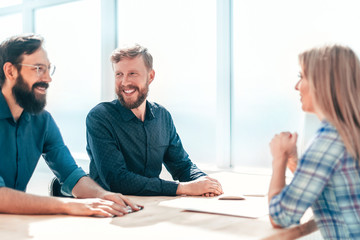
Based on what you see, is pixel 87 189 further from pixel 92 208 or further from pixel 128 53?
pixel 128 53

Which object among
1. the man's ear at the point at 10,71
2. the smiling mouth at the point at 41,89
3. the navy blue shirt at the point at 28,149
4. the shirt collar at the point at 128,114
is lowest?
the navy blue shirt at the point at 28,149

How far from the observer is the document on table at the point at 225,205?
158cm

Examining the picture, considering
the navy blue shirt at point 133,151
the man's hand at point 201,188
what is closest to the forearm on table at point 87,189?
the navy blue shirt at point 133,151

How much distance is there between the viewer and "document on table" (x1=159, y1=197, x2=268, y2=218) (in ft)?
5.19

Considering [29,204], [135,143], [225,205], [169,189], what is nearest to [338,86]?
[225,205]

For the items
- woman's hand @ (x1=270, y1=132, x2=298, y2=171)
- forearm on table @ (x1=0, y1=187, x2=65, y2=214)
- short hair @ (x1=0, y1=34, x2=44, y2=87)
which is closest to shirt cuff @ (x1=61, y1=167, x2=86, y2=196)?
forearm on table @ (x1=0, y1=187, x2=65, y2=214)

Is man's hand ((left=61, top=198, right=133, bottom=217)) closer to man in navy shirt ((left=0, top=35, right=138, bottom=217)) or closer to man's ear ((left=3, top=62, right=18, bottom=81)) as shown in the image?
man in navy shirt ((left=0, top=35, right=138, bottom=217))

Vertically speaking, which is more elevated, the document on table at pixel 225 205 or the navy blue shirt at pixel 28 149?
the navy blue shirt at pixel 28 149

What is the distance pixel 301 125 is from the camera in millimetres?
3078

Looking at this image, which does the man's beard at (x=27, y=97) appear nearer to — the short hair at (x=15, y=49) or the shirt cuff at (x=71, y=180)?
the short hair at (x=15, y=49)

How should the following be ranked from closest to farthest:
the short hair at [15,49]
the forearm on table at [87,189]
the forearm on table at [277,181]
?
the forearm on table at [277,181], the forearm on table at [87,189], the short hair at [15,49]

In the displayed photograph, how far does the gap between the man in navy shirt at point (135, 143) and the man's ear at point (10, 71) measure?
0.42 m

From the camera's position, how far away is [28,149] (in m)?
2.09

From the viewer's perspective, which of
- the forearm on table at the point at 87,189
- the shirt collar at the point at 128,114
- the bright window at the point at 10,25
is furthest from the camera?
the bright window at the point at 10,25
